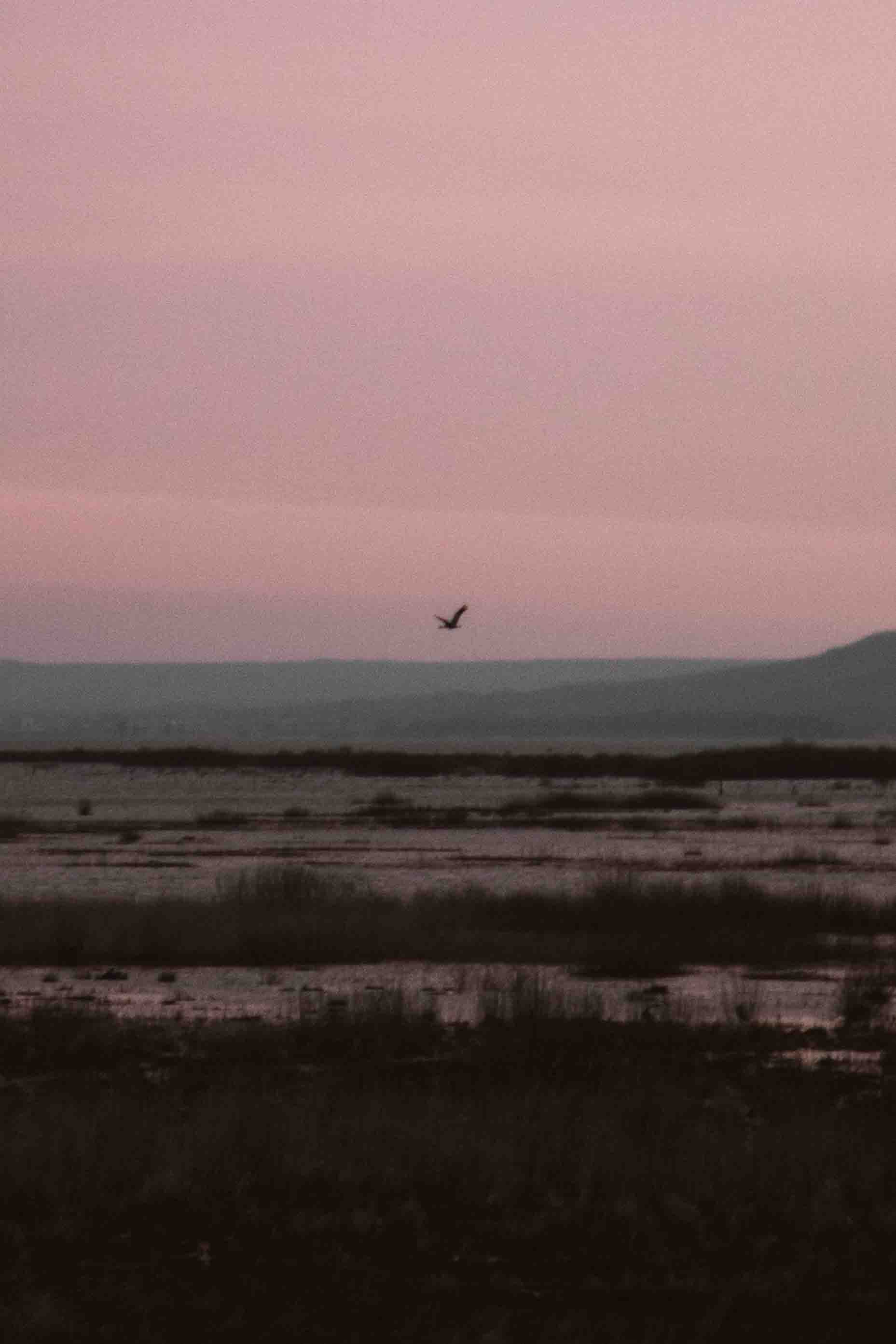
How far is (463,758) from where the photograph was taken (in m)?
186

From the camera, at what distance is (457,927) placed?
114 feet

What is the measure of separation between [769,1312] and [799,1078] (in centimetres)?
714

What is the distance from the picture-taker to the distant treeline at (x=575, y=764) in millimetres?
147250

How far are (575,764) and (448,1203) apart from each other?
147 m

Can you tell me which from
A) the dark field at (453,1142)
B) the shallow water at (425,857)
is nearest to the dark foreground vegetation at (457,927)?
the dark field at (453,1142)

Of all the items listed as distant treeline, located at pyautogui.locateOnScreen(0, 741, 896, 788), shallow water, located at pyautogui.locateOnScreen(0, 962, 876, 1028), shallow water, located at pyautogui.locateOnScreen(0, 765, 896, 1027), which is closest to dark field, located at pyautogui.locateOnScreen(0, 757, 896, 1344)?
shallow water, located at pyautogui.locateOnScreen(0, 962, 876, 1028)

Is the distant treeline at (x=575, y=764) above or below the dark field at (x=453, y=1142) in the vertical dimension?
above

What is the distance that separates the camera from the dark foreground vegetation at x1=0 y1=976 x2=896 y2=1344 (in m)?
11.7

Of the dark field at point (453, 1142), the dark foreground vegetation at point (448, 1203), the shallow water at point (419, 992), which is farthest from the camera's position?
the shallow water at point (419, 992)

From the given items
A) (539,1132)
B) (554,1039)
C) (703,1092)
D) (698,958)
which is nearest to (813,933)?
(698,958)

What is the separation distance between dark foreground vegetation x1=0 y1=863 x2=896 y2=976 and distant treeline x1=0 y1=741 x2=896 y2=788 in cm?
9015

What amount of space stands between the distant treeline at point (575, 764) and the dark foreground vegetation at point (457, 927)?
9015cm

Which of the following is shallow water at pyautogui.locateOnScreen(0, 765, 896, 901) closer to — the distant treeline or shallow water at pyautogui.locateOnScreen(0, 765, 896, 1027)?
shallow water at pyautogui.locateOnScreen(0, 765, 896, 1027)

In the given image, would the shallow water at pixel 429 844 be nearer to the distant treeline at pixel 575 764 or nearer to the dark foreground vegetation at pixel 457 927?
the dark foreground vegetation at pixel 457 927
